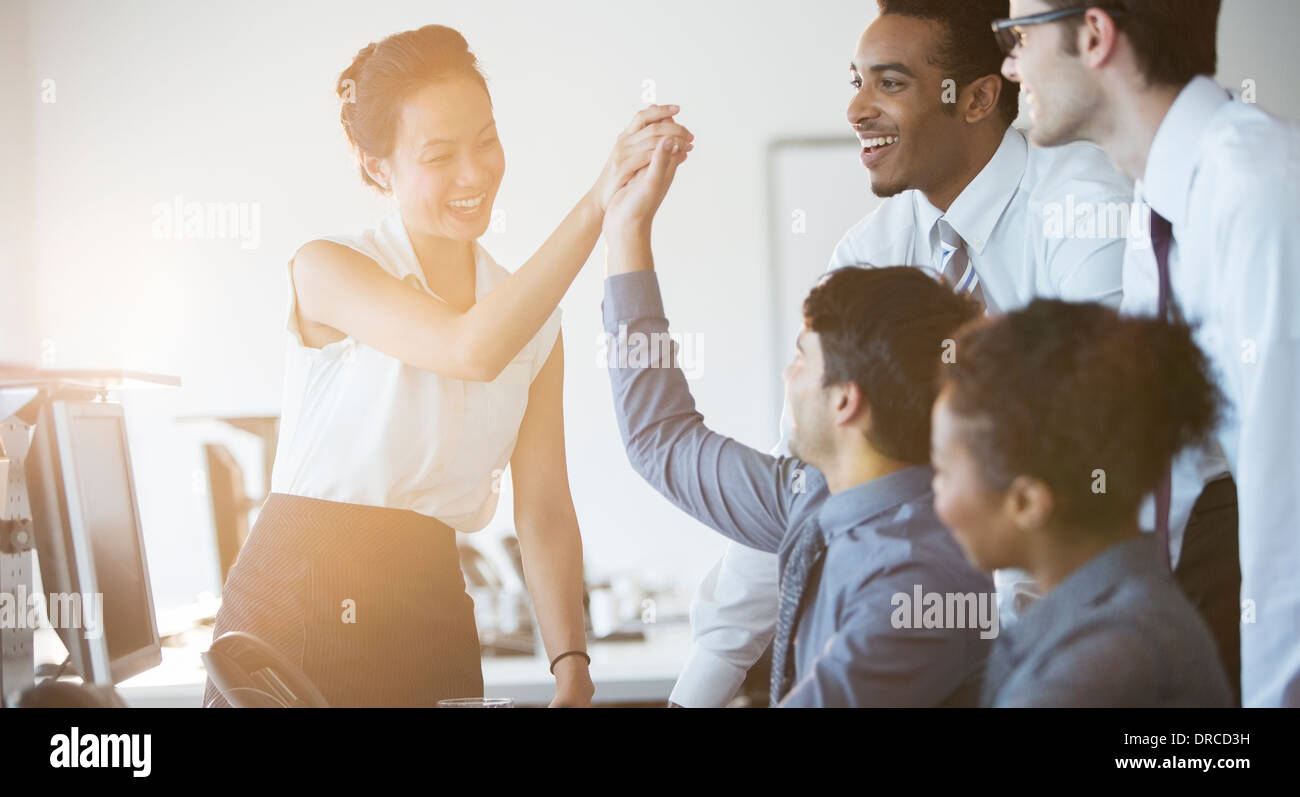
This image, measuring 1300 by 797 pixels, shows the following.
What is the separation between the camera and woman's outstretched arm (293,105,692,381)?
6.10 ft

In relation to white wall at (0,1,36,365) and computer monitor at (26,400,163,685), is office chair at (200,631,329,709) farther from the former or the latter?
white wall at (0,1,36,365)

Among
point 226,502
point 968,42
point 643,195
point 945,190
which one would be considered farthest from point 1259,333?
point 226,502

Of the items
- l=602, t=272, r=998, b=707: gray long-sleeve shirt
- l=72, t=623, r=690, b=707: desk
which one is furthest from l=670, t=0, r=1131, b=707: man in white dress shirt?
l=72, t=623, r=690, b=707: desk

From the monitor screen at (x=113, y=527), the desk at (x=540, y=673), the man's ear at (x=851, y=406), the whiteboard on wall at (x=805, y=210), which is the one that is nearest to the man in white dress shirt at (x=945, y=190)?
the whiteboard on wall at (x=805, y=210)

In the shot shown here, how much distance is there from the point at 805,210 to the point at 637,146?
548 millimetres

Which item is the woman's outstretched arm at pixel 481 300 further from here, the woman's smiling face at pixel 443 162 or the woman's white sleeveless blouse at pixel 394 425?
the woman's smiling face at pixel 443 162

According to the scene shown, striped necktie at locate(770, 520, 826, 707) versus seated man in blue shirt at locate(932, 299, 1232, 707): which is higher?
seated man in blue shirt at locate(932, 299, 1232, 707)

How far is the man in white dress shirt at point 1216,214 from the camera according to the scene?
1.49 meters

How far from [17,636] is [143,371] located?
72 centimetres

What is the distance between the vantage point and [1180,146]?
1619 mm

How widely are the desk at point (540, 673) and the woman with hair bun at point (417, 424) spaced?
0.42m
